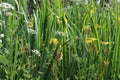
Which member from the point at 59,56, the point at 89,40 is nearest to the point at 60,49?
the point at 59,56

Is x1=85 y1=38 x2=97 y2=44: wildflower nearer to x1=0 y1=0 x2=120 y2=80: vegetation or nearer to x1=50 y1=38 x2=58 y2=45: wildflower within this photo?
x1=0 y1=0 x2=120 y2=80: vegetation

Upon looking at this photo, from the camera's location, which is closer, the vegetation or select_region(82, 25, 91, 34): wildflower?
the vegetation

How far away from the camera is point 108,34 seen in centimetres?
208

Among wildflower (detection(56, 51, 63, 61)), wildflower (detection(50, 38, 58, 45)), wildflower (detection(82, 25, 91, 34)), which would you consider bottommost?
wildflower (detection(56, 51, 63, 61))

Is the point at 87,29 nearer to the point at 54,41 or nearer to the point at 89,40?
the point at 89,40

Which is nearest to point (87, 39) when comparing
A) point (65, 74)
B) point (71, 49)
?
point (71, 49)

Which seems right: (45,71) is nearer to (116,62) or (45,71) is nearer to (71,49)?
(71,49)

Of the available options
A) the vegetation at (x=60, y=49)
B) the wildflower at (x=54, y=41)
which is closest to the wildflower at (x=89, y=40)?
the vegetation at (x=60, y=49)

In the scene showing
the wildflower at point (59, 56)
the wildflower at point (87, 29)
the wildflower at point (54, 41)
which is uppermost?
the wildflower at point (87, 29)

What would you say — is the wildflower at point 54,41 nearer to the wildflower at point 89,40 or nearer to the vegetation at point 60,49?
the vegetation at point 60,49

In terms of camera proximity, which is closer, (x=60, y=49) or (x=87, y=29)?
(x=60, y=49)

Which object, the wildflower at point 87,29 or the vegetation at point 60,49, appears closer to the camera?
the vegetation at point 60,49

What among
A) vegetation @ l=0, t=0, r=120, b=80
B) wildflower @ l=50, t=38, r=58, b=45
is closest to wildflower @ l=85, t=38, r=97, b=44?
vegetation @ l=0, t=0, r=120, b=80

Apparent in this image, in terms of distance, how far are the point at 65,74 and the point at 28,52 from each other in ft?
0.74
